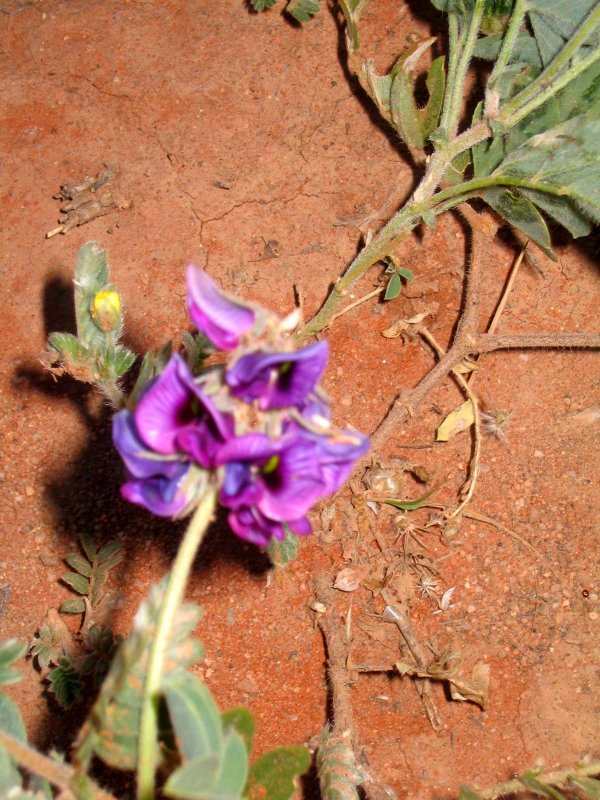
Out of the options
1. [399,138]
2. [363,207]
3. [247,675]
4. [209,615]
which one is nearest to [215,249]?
[363,207]

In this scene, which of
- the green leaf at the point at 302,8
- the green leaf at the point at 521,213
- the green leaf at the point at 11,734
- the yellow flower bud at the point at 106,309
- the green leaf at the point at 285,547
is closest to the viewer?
the green leaf at the point at 11,734

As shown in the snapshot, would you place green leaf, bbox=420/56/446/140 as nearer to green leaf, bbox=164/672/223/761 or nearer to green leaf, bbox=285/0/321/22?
green leaf, bbox=285/0/321/22

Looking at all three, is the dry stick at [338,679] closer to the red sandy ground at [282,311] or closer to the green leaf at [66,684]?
the red sandy ground at [282,311]

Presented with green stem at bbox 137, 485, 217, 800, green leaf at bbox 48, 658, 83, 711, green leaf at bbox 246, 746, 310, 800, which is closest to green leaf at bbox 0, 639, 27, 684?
green stem at bbox 137, 485, 217, 800

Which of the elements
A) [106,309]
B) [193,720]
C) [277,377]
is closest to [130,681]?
[193,720]

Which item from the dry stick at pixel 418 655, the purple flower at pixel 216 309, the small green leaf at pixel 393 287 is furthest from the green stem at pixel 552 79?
the purple flower at pixel 216 309

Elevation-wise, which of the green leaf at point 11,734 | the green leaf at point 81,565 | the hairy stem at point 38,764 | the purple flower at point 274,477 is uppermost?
the purple flower at point 274,477

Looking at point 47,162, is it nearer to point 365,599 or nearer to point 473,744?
point 365,599
